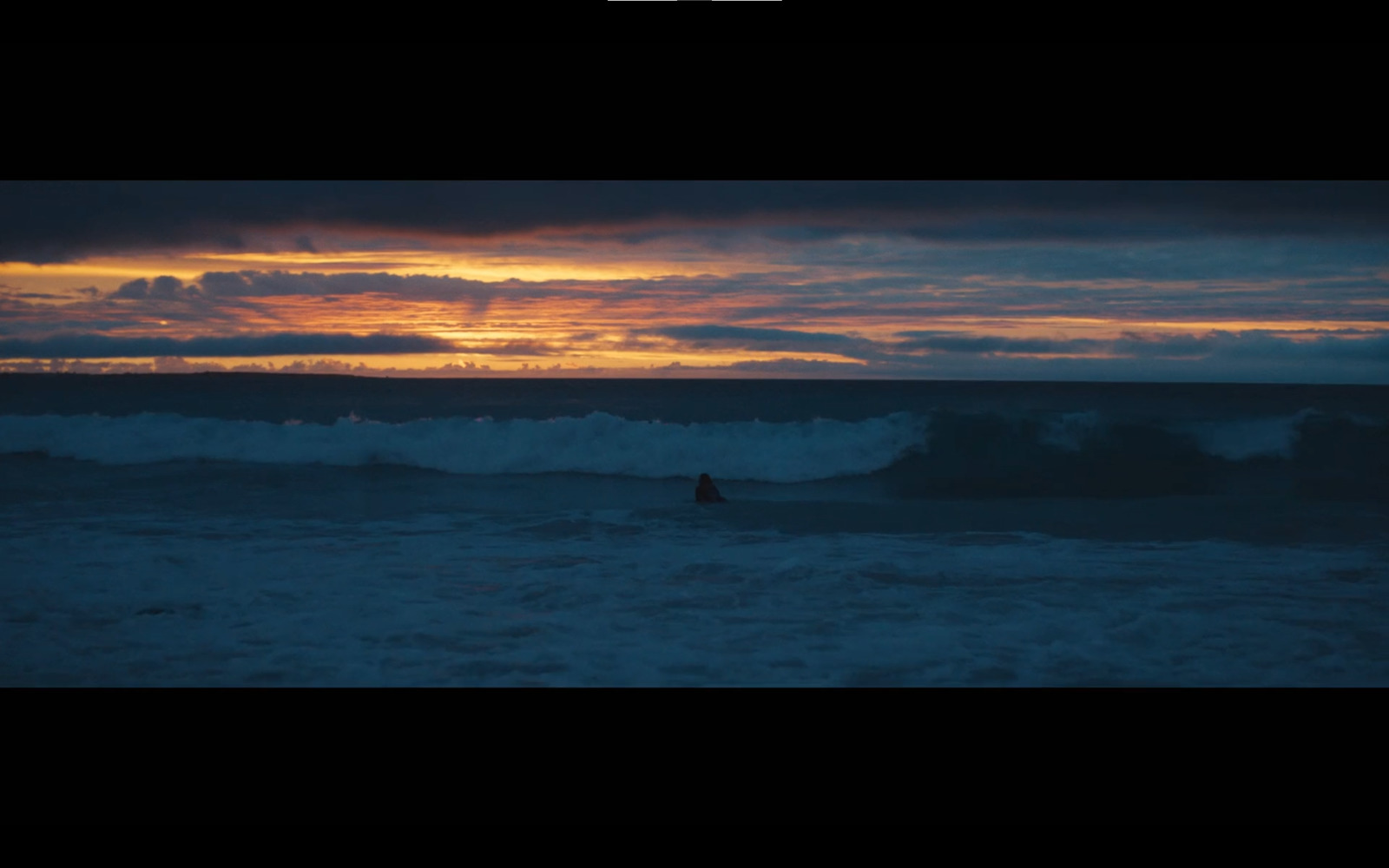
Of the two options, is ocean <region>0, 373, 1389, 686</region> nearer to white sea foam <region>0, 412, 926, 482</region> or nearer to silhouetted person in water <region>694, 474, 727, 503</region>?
white sea foam <region>0, 412, 926, 482</region>

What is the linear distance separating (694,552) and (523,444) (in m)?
5.21

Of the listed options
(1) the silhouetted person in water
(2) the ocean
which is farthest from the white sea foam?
(1) the silhouetted person in water

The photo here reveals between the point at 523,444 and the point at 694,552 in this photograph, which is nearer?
the point at 694,552

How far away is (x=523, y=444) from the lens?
992 cm

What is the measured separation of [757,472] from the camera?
31.6 ft

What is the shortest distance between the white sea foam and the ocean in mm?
38

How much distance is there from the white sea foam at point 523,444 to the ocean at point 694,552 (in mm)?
38

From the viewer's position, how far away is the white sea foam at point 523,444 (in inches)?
380

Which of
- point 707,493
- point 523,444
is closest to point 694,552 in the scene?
point 707,493

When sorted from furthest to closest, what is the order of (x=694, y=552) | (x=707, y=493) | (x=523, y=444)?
(x=523, y=444) → (x=707, y=493) → (x=694, y=552)

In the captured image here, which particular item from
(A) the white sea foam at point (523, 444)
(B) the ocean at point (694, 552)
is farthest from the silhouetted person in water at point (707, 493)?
(A) the white sea foam at point (523, 444)

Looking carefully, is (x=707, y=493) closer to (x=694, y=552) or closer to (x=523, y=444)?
(x=694, y=552)
